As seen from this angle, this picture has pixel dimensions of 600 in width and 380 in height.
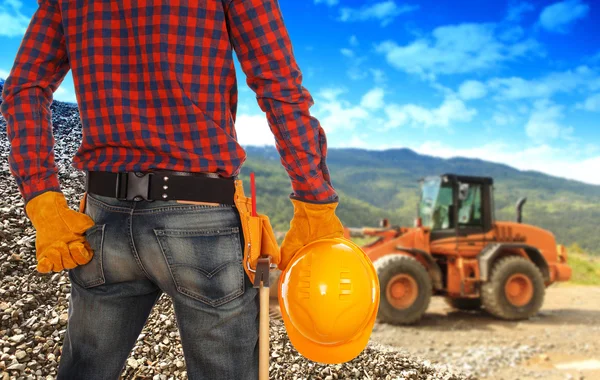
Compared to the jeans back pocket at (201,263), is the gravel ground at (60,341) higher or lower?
lower

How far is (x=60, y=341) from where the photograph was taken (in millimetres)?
2979

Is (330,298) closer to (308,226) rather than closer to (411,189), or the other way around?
(308,226)

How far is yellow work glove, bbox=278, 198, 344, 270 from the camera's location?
1458mm

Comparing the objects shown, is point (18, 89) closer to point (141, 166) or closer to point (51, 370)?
point (141, 166)

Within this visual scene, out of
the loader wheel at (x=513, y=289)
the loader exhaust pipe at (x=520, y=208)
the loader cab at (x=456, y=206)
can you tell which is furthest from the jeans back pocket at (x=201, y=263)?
the loader exhaust pipe at (x=520, y=208)

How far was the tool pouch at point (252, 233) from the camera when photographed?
1309 mm

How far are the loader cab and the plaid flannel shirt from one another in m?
7.42

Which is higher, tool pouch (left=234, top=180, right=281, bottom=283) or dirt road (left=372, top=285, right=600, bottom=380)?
tool pouch (left=234, top=180, right=281, bottom=283)

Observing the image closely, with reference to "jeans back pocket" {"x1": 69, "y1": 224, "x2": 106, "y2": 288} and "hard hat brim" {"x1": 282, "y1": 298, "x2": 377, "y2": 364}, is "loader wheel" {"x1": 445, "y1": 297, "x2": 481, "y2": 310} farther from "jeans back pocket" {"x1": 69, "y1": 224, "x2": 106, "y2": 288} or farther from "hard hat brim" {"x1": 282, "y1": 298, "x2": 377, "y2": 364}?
"jeans back pocket" {"x1": 69, "y1": 224, "x2": 106, "y2": 288}

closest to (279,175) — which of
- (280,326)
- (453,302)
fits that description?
(453,302)

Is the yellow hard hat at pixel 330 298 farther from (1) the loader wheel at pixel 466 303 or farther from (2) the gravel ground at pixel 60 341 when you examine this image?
(1) the loader wheel at pixel 466 303

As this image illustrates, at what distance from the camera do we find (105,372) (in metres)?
1.42

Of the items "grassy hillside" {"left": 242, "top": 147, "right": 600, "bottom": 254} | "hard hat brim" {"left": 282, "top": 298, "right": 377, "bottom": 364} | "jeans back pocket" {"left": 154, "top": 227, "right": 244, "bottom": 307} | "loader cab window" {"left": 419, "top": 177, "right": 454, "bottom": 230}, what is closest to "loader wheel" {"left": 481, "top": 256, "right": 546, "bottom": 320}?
"loader cab window" {"left": 419, "top": 177, "right": 454, "bottom": 230}

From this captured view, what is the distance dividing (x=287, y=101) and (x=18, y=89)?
0.75 metres
